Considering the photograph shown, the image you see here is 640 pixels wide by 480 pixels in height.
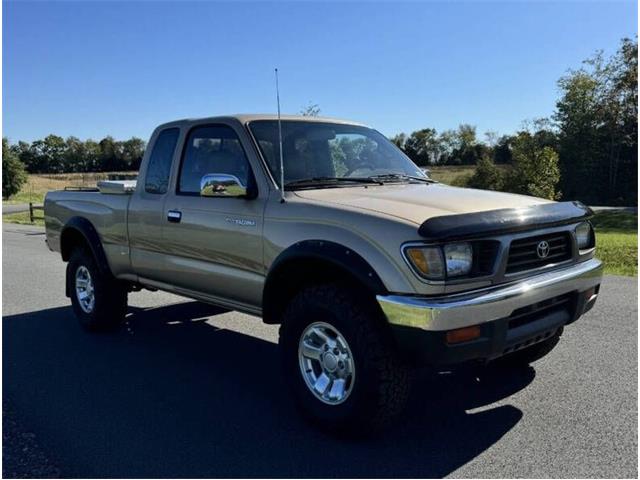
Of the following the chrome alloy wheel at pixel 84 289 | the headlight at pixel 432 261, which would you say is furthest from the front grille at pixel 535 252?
the chrome alloy wheel at pixel 84 289

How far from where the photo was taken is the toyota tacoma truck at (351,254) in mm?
3230

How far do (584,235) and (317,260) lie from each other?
6.35 ft

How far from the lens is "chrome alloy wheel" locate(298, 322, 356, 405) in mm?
3592

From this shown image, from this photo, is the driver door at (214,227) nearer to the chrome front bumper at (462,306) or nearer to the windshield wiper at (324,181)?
the windshield wiper at (324,181)

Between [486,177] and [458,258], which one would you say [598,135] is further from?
[458,258]

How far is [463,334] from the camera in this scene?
3195mm

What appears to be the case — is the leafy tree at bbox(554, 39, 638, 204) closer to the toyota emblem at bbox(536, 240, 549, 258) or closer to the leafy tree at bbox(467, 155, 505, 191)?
the leafy tree at bbox(467, 155, 505, 191)

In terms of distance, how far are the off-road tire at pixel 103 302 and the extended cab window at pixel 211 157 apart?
1.66 meters

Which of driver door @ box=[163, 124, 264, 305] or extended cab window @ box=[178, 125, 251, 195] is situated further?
extended cab window @ box=[178, 125, 251, 195]

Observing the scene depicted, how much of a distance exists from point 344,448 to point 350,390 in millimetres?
346

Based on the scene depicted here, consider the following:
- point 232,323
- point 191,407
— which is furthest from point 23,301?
point 191,407

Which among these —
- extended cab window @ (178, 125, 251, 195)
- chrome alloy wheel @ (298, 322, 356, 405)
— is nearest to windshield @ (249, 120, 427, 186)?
extended cab window @ (178, 125, 251, 195)

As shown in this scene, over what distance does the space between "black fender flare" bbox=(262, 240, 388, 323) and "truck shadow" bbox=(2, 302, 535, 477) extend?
0.79m

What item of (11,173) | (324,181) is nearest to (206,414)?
(324,181)
